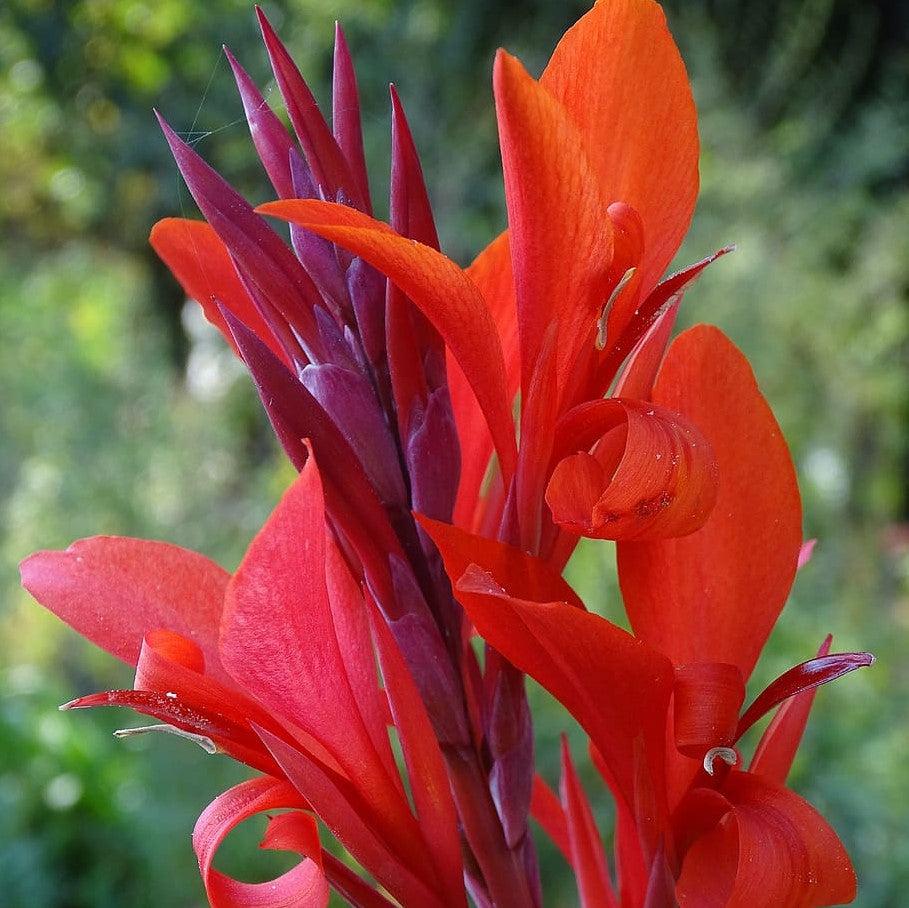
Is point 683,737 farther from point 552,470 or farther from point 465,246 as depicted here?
point 465,246

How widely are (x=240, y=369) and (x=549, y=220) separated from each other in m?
3.36

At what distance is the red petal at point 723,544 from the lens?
15.8 inches

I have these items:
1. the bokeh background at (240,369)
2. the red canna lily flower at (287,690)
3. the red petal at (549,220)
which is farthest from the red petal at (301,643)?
the bokeh background at (240,369)

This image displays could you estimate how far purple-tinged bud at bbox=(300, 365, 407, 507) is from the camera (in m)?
0.39

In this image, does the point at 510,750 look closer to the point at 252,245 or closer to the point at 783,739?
the point at 783,739

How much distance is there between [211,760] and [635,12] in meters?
1.92

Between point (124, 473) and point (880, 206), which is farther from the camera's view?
point (880, 206)

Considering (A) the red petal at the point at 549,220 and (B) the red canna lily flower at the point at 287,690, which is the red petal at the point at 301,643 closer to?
(B) the red canna lily flower at the point at 287,690

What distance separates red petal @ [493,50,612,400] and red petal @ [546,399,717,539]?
1.5 inches

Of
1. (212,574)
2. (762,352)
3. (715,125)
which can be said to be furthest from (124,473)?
(212,574)

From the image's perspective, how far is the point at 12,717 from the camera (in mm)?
2100

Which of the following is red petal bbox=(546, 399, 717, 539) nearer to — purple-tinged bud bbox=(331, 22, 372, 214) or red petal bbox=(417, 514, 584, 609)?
red petal bbox=(417, 514, 584, 609)

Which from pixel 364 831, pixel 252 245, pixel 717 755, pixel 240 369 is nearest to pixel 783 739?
pixel 717 755

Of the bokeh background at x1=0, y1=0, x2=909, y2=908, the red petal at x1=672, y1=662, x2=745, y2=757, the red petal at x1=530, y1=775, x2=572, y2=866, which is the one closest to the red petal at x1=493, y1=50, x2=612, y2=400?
the red petal at x1=672, y1=662, x2=745, y2=757
